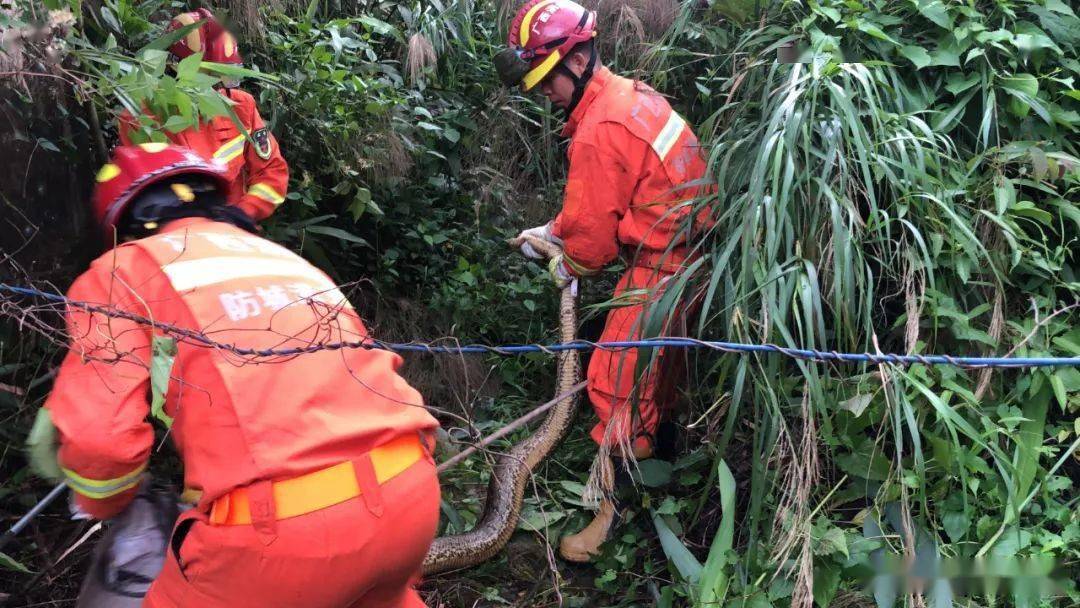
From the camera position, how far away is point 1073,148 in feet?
11.0

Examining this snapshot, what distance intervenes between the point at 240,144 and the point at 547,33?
175 cm

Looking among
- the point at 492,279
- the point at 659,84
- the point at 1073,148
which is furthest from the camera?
the point at 492,279

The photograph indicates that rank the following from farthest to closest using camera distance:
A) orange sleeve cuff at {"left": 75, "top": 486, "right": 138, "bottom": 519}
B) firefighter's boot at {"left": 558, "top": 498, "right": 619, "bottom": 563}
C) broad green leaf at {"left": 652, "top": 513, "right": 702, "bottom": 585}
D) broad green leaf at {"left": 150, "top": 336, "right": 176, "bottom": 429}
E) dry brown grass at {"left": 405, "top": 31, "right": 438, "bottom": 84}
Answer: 1. dry brown grass at {"left": 405, "top": 31, "right": 438, "bottom": 84}
2. firefighter's boot at {"left": 558, "top": 498, "right": 619, "bottom": 563}
3. broad green leaf at {"left": 652, "top": 513, "right": 702, "bottom": 585}
4. orange sleeve cuff at {"left": 75, "top": 486, "right": 138, "bottom": 519}
5. broad green leaf at {"left": 150, "top": 336, "right": 176, "bottom": 429}

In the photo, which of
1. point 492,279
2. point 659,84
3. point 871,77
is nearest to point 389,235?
point 492,279

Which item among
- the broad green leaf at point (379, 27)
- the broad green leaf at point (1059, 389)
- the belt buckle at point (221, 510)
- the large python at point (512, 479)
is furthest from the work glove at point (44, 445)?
the broad green leaf at point (379, 27)

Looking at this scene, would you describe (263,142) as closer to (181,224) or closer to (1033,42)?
(181,224)

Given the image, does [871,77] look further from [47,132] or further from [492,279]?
[47,132]

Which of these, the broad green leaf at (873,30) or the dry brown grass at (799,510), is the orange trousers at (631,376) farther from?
the broad green leaf at (873,30)

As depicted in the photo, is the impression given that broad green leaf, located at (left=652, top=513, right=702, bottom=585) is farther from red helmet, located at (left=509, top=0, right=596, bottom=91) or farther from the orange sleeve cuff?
red helmet, located at (left=509, top=0, right=596, bottom=91)

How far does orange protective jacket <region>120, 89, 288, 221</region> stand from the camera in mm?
4102

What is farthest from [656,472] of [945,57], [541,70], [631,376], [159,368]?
[159,368]

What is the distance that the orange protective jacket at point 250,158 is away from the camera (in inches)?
A: 161

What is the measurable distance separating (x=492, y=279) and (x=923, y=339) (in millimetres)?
2772

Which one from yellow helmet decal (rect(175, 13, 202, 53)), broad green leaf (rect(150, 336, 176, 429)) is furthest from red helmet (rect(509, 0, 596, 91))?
broad green leaf (rect(150, 336, 176, 429))
